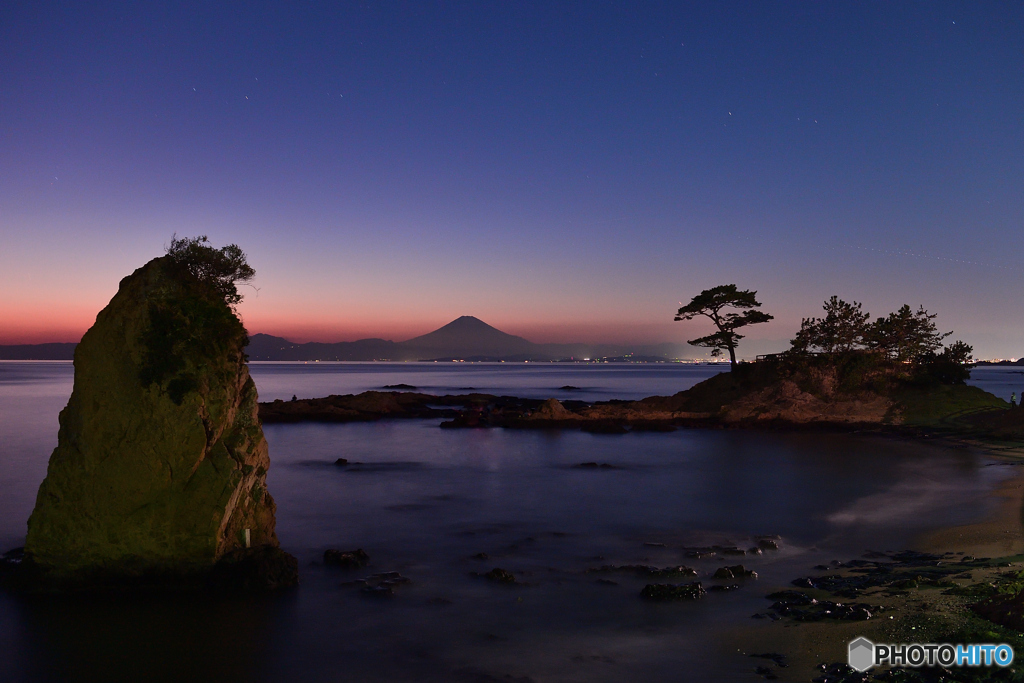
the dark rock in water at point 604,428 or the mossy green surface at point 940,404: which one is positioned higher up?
the mossy green surface at point 940,404

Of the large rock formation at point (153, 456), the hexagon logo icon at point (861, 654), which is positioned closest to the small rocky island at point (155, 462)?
the large rock formation at point (153, 456)

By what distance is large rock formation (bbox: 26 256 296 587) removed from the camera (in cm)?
1088

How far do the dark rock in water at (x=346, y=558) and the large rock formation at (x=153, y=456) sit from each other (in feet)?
4.60

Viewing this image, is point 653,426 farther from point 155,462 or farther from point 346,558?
point 155,462

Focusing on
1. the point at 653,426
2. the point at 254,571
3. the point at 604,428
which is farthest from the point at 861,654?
the point at 653,426

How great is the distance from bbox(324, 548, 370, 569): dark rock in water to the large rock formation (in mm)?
1403

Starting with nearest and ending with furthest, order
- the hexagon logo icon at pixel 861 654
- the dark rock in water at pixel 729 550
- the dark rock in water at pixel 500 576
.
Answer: the hexagon logo icon at pixel 861 654 < the dark rock in water at pixel 500 576 < the dark rock in water at pixel 729 550

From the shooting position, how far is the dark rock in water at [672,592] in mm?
10766

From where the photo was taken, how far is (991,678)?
23.3 ft

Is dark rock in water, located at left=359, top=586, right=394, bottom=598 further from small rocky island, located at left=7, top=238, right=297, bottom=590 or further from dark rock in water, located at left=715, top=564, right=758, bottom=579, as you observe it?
dark rock in water, located at left=715, top=564, right=758, bottom=579

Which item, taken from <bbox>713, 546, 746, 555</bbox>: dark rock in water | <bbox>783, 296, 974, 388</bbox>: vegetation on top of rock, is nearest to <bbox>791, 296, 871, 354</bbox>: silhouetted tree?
<bbox>783, 296, 974, 388</bbox>: vegetation on top of rock

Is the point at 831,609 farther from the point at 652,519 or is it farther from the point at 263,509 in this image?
the point at 263,509

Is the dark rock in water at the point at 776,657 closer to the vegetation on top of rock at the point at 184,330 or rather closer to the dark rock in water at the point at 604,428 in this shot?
the vegetation on top of rock at the point at 184,330

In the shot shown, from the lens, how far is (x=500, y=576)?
1226cm
